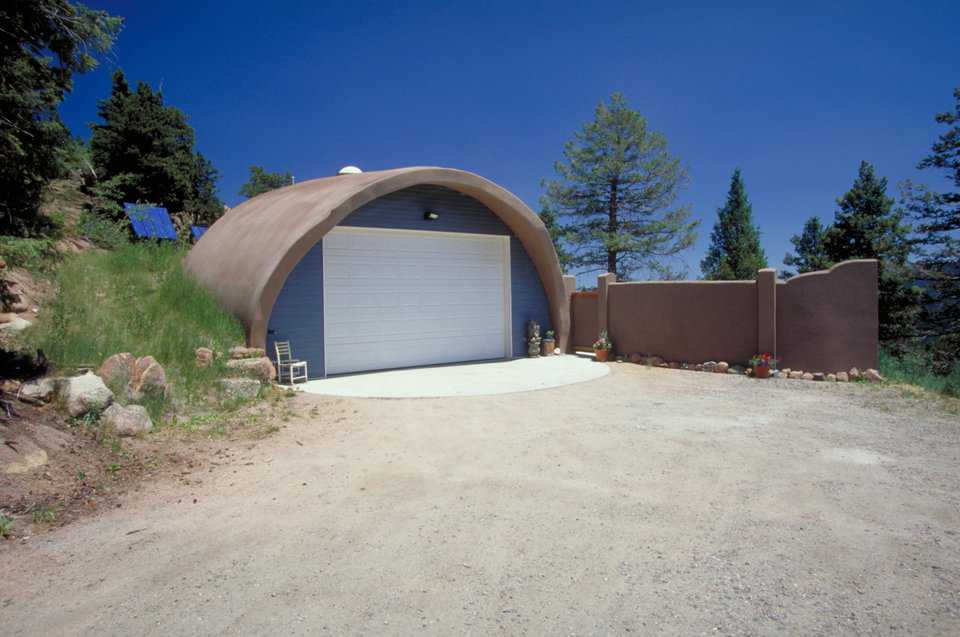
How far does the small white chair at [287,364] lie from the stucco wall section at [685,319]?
6397 millimetres

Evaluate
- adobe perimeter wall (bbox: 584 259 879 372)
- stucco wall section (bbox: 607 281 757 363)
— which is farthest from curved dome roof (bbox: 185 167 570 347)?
adobe perimeter wall (bbox: 584 259 879 372)

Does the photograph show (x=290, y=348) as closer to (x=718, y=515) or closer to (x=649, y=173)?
(x=718, y=515)

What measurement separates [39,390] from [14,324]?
168 centimetres

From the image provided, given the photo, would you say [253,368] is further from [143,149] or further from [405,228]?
[143,149]

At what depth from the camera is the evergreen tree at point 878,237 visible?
1862cm

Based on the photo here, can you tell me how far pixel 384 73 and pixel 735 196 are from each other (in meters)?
21.0

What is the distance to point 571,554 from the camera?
3.16m

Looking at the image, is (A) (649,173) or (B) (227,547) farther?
(A) (649,173)

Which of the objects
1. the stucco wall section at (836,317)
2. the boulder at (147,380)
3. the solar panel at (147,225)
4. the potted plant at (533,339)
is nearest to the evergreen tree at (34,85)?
the boulder at (147,380)

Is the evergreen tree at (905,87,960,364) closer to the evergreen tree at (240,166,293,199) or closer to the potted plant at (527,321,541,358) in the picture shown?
the potted plant at (527,321,541,358)

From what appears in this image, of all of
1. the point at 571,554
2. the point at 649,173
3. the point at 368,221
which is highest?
the point at 649,173

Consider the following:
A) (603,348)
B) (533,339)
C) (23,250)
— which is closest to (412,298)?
(533,339)

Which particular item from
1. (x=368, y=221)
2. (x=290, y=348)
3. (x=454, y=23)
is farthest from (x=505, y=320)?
(x=454, y=23)

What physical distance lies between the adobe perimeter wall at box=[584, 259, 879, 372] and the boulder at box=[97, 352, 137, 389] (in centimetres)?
890
